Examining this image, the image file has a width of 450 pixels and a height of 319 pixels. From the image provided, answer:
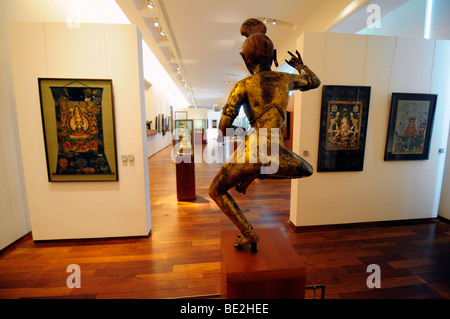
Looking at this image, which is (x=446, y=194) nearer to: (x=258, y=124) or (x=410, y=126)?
(x=410, y=126)

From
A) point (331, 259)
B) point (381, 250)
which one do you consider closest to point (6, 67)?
point (331, 259)

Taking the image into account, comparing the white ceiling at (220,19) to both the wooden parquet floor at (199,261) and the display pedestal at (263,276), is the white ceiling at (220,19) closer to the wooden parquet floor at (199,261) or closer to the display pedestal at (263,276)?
the wooden parquet floor at (199,261)

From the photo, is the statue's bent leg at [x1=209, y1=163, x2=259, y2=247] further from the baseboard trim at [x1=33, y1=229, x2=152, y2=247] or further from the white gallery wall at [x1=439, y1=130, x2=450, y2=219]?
the white gallery wall at [x1=439, y1=130, x2=450, y2=219]

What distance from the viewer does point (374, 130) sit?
354 centimetres

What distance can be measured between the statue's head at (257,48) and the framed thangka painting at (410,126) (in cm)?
326

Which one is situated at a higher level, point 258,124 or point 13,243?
point 258,124

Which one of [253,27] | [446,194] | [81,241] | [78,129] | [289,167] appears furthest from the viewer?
[446,194]

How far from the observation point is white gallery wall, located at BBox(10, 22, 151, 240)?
2830mm

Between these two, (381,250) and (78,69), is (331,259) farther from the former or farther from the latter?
(78,69)

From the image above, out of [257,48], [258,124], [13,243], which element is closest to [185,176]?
[13,243]

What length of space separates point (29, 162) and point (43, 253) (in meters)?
1.33

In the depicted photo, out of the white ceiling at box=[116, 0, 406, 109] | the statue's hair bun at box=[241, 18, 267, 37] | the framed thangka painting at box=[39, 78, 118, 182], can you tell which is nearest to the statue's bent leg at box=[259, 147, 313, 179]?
the statue's hair bun at box=[241, 18, 267, 37]

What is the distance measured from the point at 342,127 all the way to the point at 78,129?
13.4 ft

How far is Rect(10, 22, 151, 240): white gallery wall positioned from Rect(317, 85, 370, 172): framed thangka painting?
2.89 m
